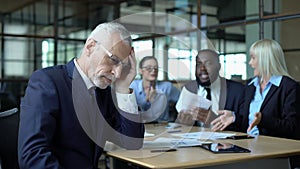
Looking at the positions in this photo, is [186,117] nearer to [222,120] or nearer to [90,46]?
[222,120]

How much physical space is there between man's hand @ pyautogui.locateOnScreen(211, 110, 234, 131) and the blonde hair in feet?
1.41

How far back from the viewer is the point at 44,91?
127 cm

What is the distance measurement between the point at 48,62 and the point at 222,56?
2.66m

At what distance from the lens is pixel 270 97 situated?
2379mm

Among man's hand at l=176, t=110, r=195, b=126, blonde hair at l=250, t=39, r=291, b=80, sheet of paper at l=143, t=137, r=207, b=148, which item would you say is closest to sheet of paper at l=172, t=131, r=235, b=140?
sheet of paper at l=143, t=137, r=207, b=148

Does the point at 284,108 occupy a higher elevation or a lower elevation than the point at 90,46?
lower

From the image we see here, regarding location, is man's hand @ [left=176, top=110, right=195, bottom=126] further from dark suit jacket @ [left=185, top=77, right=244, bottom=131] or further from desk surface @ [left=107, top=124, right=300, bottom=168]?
desk surface @ [left=107, top=124, right=300, bottom=168]

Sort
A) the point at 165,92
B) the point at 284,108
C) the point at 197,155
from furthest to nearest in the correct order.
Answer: the point at 165,92, the point at 284,108, the point at 197,155

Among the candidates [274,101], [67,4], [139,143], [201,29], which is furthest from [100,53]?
[67,4]

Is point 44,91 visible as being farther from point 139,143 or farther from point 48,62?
point 48,62

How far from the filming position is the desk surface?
4.34 ft

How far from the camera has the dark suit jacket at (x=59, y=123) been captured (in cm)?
120

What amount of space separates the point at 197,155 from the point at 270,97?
1114mm

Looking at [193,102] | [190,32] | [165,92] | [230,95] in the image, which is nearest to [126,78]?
[193,102]
